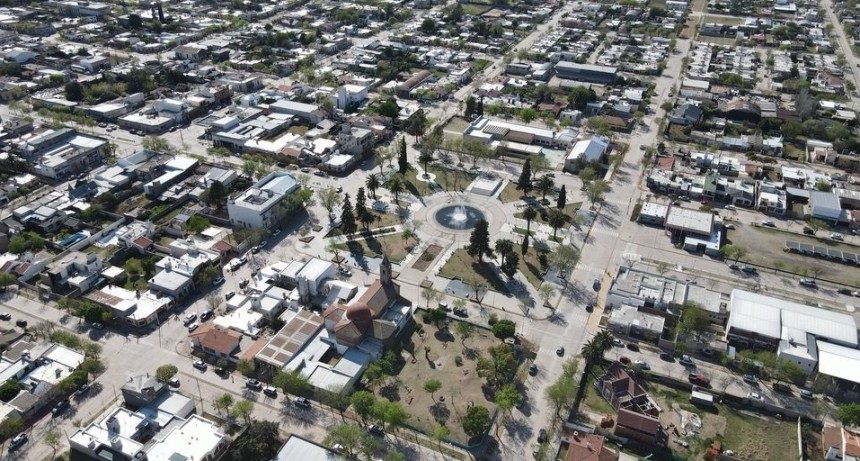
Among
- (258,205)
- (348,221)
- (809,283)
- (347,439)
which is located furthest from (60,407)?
(809,283)

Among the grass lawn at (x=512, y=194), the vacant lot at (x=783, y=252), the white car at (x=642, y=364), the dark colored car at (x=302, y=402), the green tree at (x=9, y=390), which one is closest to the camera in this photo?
the green tree at (x=9, y=390)

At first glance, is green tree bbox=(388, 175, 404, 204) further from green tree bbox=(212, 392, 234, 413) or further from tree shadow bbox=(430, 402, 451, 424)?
green tree bbox=(212, 392, 234, 413)

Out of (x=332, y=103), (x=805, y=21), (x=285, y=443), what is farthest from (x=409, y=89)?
(x=805, y=21)

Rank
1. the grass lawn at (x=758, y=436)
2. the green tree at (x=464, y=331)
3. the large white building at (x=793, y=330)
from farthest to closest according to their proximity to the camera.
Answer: the green tree at (x=464, y=331) < the large white building at (x=793, y=330) < the grass lawn at (x=758, y=436)

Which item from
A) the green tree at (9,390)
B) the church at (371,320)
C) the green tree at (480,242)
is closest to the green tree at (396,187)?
the green tree at (480,242)

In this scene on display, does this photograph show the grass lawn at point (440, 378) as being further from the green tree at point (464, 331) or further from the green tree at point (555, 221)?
the green tree at point (555, 221)

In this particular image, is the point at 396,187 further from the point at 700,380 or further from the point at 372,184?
the point at 700,380

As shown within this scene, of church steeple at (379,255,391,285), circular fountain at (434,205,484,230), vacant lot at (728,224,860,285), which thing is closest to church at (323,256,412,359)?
church steeple at (379,255,391,285)
